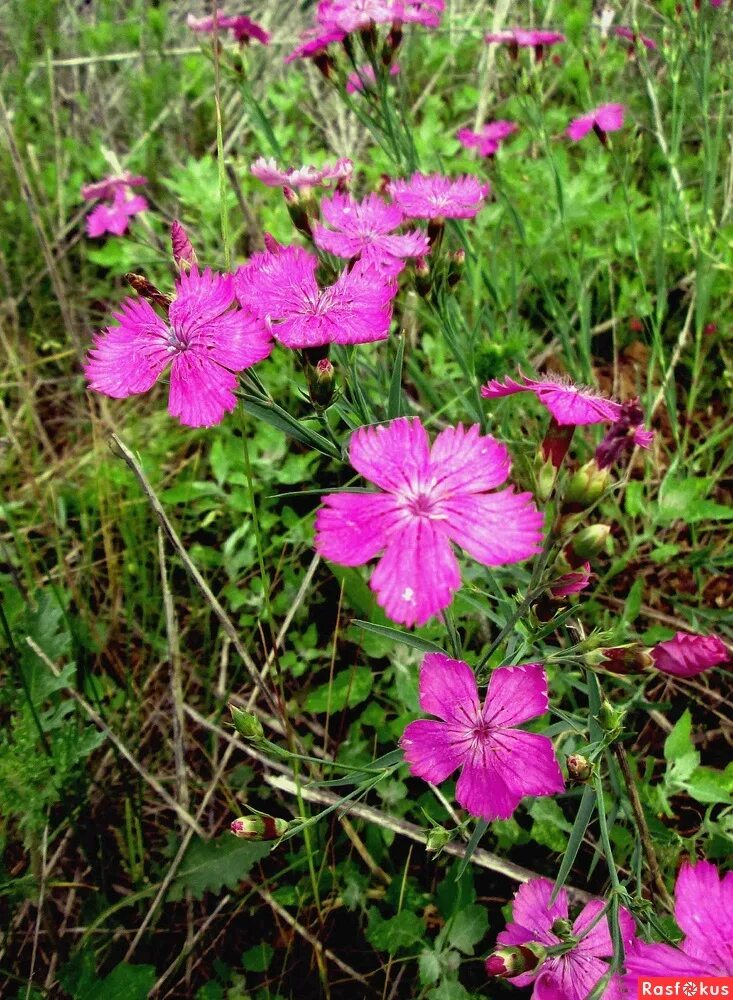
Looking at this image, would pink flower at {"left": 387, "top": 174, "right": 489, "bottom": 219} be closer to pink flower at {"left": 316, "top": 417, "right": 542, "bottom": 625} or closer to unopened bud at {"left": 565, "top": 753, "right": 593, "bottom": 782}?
pink flower at {"left": 316, "top": 417, "right": 542, "bottom": 625}

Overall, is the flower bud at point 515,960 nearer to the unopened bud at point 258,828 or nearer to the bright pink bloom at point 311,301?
the unopened bud at point 258,828

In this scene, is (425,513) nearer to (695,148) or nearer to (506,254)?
(506,254)

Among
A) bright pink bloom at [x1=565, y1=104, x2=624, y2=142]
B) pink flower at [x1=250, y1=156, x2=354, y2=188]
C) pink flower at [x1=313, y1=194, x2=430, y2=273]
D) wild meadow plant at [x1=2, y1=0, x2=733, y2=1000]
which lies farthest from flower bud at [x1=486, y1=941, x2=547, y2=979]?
bright pink bloom at [x1=565, y1=104, x2=624, y2=142]

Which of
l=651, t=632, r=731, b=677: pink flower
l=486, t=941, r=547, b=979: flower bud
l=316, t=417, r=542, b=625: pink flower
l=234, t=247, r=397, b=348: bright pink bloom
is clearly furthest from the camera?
l=651, t=632, r=731, b=677: pink flower

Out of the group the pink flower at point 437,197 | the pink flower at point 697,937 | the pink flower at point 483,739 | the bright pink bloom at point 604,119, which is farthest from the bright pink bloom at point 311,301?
the bright pink bloom at point 604,119

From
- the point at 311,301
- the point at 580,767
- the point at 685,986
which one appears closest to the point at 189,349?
the point at 311,301

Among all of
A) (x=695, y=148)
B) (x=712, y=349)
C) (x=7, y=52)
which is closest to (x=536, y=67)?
(x=712, y=349)
